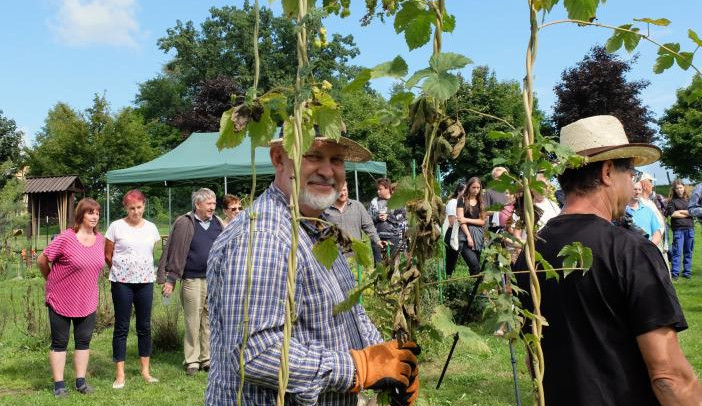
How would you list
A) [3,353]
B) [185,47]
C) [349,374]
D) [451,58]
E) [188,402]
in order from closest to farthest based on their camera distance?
[451,58] < [349,374] < [188,402] < [3,353] < [185,47]

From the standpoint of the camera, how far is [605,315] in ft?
6.44

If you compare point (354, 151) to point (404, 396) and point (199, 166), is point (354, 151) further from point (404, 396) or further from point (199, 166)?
point (199, 166)

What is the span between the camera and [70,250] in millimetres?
5598

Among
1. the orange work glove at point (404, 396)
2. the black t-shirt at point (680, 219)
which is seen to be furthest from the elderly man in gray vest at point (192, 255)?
the black t-shirt at point (680, 219)

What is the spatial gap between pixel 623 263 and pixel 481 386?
411cm

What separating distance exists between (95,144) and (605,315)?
1336 inches

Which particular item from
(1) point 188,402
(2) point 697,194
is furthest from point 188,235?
(2) point 697,194

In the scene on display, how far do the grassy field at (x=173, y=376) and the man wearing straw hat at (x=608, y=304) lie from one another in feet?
8.46

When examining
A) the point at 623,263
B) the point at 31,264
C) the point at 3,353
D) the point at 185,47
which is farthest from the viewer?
the point at 185,47

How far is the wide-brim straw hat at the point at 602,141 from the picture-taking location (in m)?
2.12

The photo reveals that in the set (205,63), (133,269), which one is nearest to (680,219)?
(133,269)

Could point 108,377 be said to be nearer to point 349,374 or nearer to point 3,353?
point 3,353

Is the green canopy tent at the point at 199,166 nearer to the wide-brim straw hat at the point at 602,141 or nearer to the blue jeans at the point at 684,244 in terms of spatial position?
the blue jeans at the point at 684,244

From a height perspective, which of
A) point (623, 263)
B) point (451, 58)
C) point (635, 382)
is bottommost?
point (635, 382)
